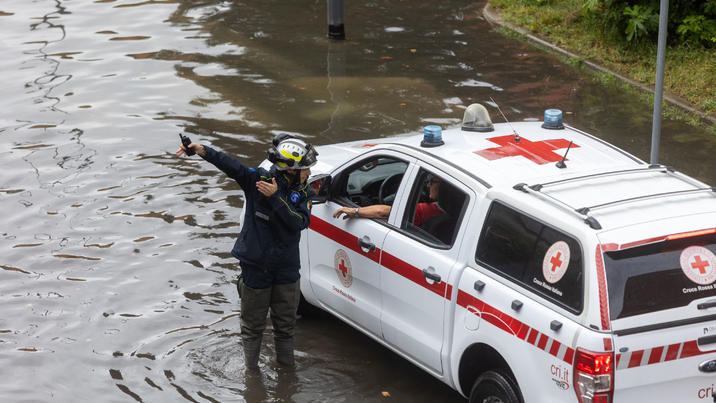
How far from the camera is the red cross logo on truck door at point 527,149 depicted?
6.25 metres

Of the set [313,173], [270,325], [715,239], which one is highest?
[715,239]

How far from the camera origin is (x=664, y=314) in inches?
200

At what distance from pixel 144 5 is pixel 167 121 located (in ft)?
24.6

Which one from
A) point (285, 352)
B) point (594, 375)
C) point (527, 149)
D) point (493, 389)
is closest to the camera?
point (594, 375)

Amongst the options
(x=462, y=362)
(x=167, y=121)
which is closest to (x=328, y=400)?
(x=462, y=362)

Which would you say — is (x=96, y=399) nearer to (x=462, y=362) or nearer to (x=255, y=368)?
(x=255, y=368)

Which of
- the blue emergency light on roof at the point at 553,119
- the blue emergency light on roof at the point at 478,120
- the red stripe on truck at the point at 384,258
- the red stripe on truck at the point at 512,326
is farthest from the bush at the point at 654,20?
the red stripe on truck at the point at 512,326

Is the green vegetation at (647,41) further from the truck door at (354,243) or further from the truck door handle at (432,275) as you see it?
the truck door handle at (432,275)

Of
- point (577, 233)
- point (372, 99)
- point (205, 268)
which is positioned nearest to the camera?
point (577, 233)

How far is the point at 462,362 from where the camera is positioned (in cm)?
608

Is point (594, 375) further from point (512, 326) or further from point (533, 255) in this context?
point (533, 255)

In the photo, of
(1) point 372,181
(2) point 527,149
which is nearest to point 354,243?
(1) point 372,181

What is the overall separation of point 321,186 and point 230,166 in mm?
1037

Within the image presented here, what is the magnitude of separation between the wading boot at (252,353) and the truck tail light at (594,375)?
113 inches
